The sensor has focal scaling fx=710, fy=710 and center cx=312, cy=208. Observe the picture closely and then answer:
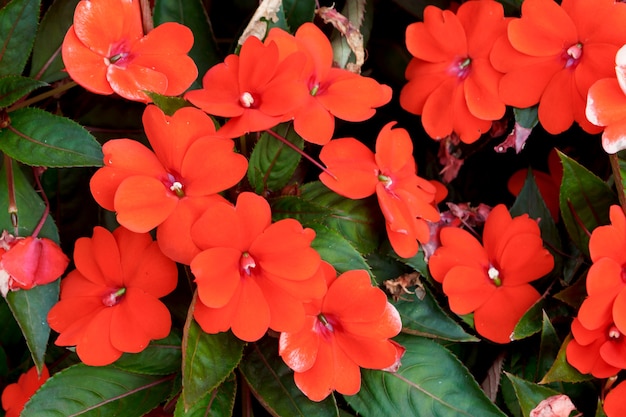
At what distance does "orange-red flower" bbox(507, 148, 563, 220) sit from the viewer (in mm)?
1109

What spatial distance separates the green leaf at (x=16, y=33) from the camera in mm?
942

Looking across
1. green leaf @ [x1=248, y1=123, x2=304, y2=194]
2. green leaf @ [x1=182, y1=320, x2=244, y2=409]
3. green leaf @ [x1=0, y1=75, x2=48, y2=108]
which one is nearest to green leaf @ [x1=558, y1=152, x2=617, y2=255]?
green leaf @ [x1=248, y1=123, x2=304, y2=194]

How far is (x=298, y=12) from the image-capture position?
1.04m

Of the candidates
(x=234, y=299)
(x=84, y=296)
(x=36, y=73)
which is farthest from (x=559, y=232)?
(x=36, y=73)

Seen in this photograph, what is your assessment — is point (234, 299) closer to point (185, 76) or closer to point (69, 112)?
point (185, 76)

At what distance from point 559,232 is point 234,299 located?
0.55m

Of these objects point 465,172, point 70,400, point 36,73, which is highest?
point 36,73

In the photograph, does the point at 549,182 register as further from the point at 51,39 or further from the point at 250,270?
the point at 51,39

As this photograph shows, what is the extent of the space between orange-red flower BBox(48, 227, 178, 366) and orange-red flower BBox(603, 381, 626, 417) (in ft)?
1.81

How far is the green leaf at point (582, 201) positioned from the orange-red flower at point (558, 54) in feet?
0.20

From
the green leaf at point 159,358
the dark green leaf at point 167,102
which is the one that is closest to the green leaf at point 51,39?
the dark green leaf at point 167,102

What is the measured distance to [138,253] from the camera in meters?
0.84

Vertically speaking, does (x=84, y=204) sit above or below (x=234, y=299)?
below

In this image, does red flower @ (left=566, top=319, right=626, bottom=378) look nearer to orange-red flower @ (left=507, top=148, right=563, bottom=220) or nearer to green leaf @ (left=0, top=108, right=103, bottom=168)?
orange-red flower @ (left=507, top=148, right=563, bottom=220)
